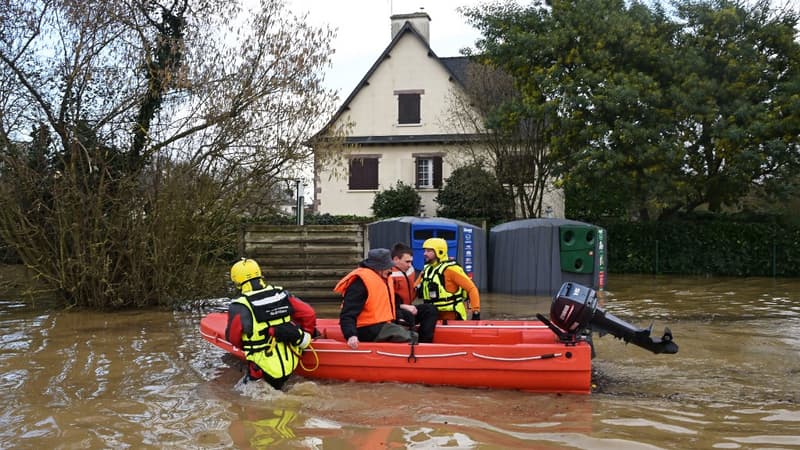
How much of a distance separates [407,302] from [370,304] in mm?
904

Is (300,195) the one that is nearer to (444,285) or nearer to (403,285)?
(444,285)

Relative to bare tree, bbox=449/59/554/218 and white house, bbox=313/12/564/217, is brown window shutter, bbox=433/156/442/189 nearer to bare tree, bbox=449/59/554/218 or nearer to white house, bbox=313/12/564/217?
white house, bbox=313/12/564/217

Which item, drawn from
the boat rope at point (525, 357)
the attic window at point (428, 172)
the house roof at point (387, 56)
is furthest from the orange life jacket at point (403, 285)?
the attic window at point (428, 172)

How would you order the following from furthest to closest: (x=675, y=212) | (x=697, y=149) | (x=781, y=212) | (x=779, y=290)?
(x=675, y=212) < (x=781, y=212) < (x=697, y=149) < (x=779, y=290)

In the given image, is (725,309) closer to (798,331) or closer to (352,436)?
(798,331)

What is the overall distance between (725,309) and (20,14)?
45.1 ft

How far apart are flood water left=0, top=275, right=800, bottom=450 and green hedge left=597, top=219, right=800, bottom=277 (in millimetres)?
11458

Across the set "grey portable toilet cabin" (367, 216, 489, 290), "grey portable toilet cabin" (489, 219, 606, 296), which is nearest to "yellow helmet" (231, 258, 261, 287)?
"grey portable toilet cabin" (367, 216, 489, 290)

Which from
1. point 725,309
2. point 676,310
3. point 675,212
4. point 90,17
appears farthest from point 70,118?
point 675,212

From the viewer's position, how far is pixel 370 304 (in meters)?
7.87

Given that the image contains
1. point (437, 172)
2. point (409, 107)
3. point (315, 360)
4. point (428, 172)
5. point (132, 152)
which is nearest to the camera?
point (315, 360)

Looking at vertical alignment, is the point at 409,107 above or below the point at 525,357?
above

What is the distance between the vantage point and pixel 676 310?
45.1 ft

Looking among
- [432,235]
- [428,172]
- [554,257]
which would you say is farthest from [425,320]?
[428,172]
